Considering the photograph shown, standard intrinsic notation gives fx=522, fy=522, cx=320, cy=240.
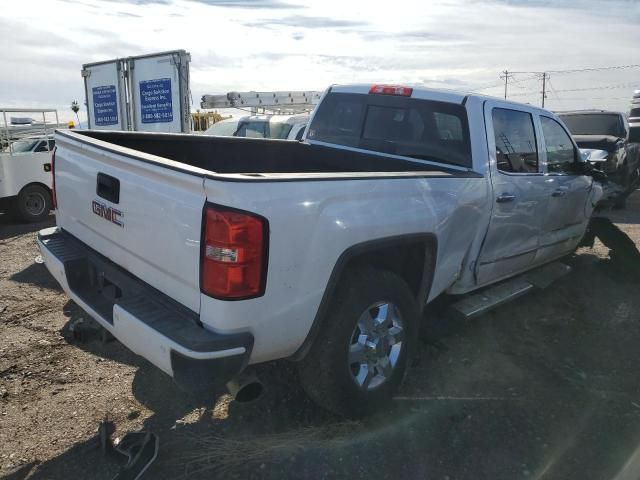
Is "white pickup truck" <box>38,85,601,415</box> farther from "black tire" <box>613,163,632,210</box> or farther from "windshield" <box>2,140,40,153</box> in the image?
"windshield" <box>2,140,40,153</box>

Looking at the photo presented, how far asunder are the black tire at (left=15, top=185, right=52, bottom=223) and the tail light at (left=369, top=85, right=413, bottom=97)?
24.1ft

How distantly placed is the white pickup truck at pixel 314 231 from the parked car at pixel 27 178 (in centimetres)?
613

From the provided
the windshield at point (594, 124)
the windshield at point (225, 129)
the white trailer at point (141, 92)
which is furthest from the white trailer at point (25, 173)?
the windshield at point (594, 124)

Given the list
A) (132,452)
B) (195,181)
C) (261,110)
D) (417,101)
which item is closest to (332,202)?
(195,181)

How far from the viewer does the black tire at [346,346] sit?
274 cm

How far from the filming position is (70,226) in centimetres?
346

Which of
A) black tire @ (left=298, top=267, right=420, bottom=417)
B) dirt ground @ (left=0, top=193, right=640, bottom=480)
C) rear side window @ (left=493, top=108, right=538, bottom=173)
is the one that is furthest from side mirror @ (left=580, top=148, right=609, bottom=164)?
black tire @ (left=298, top=267, right=420, bottom=417)

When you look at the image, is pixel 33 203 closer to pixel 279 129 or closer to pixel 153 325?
pixel 279 129

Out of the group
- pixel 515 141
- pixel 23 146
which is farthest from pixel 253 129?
pixel 515 141

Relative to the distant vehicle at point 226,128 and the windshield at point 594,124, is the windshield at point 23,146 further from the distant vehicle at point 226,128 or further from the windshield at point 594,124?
the windshield at point 594,124

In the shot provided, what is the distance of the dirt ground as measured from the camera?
2740mm

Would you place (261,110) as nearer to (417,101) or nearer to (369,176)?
(417,101)

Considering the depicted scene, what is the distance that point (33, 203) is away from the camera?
30.7 feet

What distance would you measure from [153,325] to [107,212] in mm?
857
